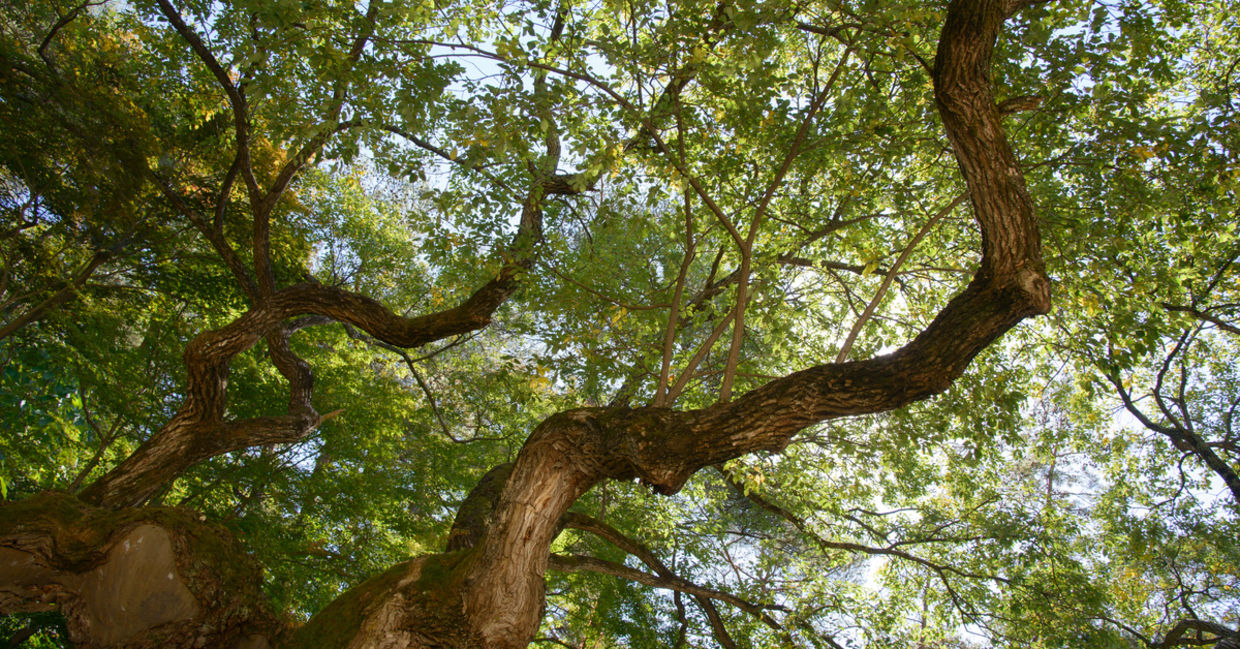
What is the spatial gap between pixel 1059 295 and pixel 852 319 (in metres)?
3.18

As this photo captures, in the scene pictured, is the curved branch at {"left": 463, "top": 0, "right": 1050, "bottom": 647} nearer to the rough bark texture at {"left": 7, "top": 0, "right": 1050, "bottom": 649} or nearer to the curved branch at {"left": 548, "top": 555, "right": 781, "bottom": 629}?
the rough bark texture at {"left": 7, "top": 0, "right": 1050, "bottom": 649}

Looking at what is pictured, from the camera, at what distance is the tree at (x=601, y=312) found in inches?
133

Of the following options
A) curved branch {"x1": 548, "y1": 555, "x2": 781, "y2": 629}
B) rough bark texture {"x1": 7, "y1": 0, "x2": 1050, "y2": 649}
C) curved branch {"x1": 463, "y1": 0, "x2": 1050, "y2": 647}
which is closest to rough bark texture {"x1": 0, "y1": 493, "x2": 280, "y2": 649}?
rough bark texture {"x1": 7, "y1": 0, "x2": 1050, "y2": 649}

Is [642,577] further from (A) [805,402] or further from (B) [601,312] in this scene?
(A) [805,402]

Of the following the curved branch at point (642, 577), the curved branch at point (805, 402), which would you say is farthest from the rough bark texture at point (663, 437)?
the curved branch at point (642, 577)

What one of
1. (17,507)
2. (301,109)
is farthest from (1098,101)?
(17,507)

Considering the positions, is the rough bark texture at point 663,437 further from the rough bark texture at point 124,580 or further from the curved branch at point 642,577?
the curved branch at point 642,577

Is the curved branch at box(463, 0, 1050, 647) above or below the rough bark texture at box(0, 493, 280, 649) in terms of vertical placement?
above

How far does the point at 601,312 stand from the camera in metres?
5.51

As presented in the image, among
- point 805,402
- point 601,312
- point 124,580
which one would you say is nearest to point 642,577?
point 601,312

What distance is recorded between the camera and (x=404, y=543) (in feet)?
28.8

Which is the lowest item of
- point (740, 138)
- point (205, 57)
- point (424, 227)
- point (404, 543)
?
point (404, 543)

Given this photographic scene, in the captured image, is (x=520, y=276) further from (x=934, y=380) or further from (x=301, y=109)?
(x=934, y=380)

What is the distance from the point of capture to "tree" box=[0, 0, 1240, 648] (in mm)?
3377
